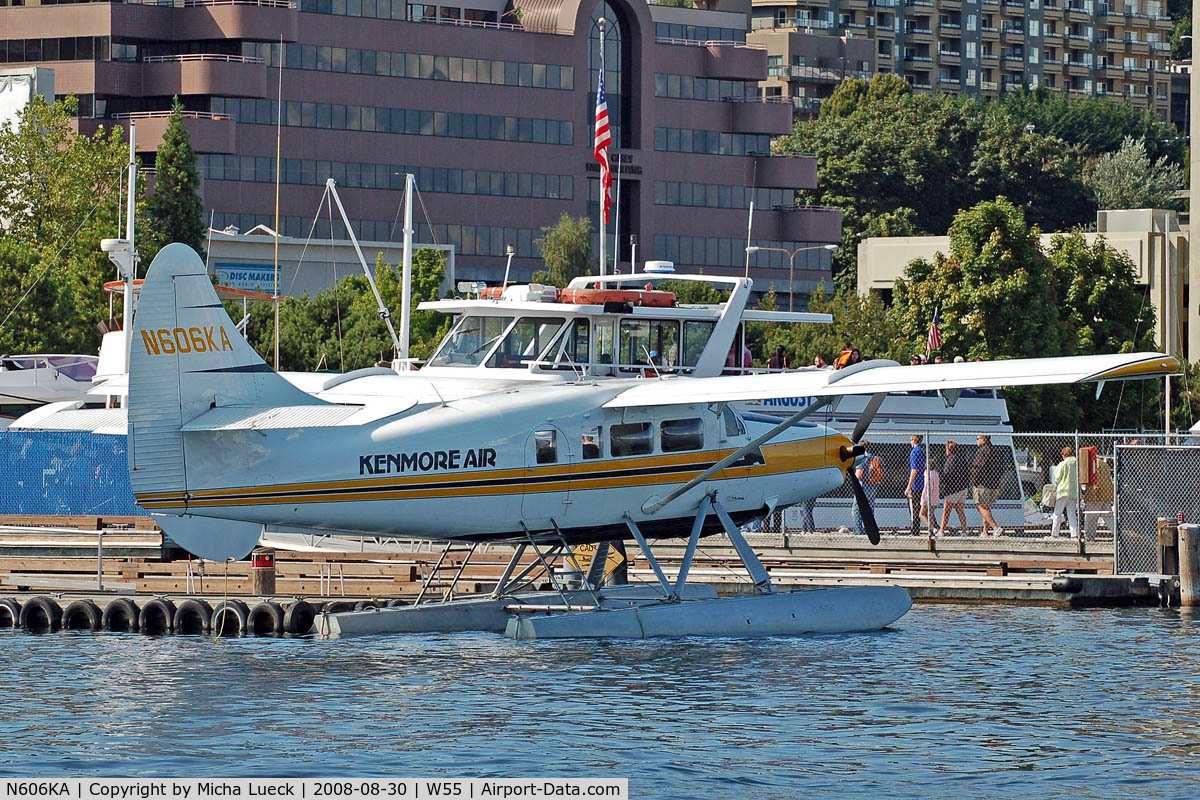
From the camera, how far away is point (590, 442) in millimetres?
24359

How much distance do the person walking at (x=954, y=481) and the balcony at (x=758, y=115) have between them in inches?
3293

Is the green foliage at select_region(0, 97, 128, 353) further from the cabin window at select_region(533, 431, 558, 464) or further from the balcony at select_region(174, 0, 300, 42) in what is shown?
the cabin window at select_region(533, 431, 558, 464)

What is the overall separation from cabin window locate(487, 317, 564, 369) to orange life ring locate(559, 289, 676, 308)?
410mm

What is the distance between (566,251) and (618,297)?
74.0 metres

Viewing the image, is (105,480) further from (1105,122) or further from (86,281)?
(1105,122)

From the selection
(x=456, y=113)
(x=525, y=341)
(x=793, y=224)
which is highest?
(x=456, y=113)

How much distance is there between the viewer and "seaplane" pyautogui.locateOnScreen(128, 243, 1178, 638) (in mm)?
22141

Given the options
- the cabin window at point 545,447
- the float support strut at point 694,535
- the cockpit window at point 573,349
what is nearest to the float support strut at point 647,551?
the float support strut at point 694,535

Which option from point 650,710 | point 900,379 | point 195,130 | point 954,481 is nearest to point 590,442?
point 900,379

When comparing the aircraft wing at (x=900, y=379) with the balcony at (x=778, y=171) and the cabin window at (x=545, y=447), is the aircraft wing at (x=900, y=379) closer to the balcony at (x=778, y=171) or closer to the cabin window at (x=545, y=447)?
the cabin window at (x=545, y=447)

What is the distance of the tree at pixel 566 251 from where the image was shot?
101m

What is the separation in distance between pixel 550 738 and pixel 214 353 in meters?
7.10

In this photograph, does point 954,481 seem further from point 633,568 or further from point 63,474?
point 63,474

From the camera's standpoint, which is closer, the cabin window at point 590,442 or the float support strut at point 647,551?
the cabin window at point 590,442
